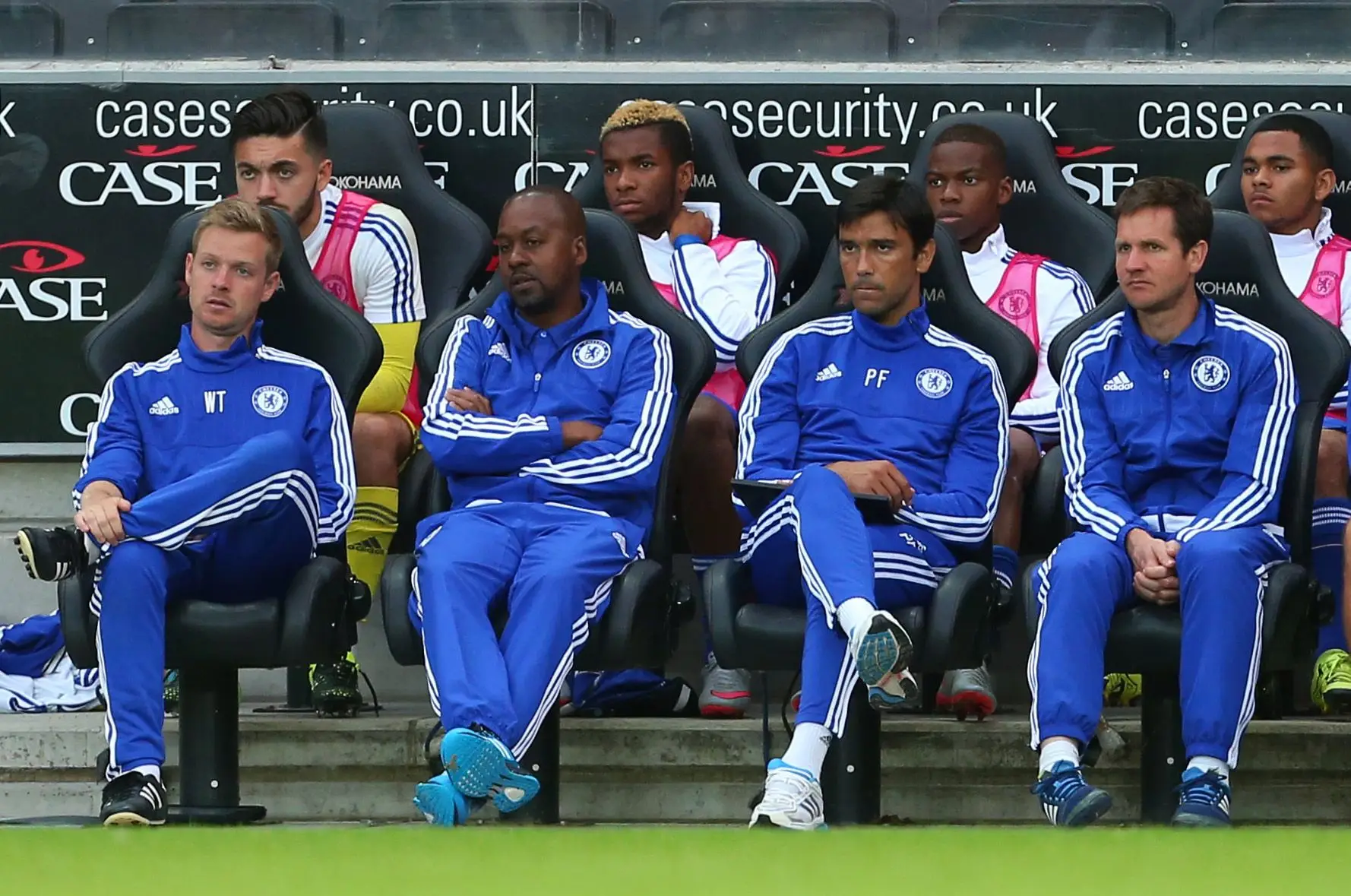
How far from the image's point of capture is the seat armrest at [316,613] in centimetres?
416

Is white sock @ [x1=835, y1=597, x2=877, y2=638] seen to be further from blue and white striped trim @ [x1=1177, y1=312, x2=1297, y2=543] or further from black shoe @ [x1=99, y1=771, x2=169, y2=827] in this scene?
black shoe @ [x1=99, y1=771, x2=169, y2=827]

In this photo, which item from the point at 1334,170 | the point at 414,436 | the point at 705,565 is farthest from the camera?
the point at 1334,170

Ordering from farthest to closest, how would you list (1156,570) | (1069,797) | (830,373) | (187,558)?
Answer: (830,373) → (187,558) → (1156,570) → (1069,797)

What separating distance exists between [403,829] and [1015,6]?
3.25 meters

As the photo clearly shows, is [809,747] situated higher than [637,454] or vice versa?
[637,454]

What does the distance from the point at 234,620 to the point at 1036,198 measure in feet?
7.13

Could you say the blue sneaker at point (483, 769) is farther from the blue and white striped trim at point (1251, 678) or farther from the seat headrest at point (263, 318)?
the blue and white striped trim at point (1251, 678)

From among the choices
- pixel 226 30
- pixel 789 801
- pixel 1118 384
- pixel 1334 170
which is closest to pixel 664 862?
pixel 789 801

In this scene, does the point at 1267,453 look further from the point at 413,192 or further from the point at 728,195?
the point at 413,192

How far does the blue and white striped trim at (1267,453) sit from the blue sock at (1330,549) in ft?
1.31

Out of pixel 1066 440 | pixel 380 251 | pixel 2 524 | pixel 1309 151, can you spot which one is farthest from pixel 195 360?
pixel 1309 151

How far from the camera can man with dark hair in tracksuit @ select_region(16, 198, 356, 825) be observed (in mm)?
4039

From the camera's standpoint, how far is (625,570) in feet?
13.7

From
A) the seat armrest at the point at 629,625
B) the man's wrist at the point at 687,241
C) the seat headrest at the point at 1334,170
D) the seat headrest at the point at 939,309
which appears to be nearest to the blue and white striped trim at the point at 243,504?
the seat armrest at the point at 629,625
